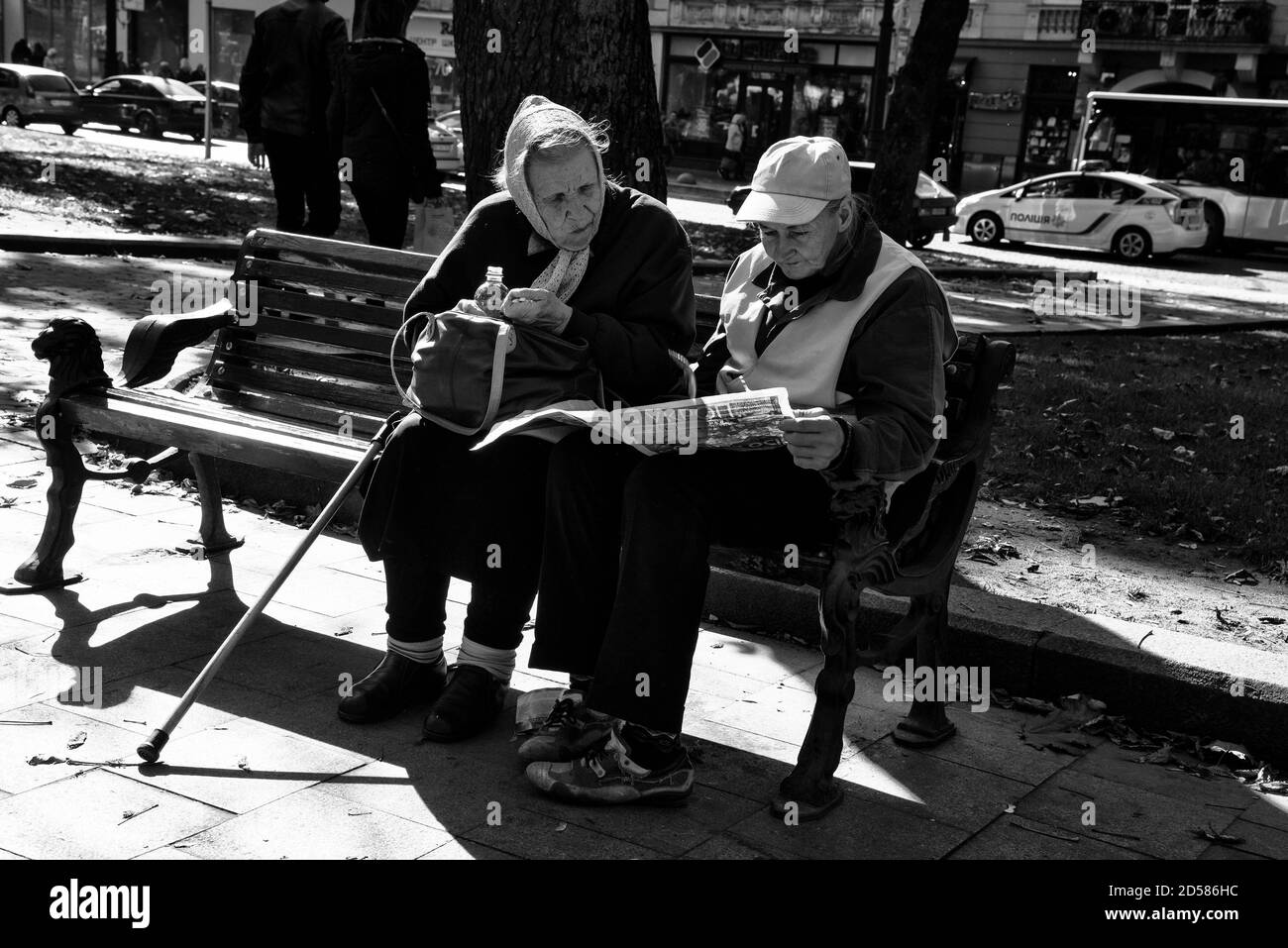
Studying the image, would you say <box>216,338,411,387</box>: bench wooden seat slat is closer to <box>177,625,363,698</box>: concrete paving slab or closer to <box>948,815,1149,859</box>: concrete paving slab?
<box>177,625,363,698</box>: concrete paving slab

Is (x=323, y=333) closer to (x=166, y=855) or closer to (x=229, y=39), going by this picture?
(x=166, y=855)

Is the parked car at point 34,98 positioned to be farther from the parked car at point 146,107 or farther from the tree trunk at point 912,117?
the tree trunk at point 912,117

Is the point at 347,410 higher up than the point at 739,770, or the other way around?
the point at 347,410

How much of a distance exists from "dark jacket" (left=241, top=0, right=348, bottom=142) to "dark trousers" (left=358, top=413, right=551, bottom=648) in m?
A: 5.61

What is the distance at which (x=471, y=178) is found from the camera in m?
5.54

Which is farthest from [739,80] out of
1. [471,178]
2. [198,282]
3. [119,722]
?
[119,722]

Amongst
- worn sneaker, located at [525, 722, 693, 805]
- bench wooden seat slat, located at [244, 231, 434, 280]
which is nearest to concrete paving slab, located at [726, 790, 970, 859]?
worn sneaker, located at [525, 722, 693, 805]

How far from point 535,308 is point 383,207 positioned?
5003mm

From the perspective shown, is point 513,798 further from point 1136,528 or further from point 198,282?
point 198,282

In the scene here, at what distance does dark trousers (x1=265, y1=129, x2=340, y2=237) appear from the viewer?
8.88 meters

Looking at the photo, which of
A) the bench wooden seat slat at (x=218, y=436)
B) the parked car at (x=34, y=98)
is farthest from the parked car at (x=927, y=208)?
the bench wooden seat slat at (x=218, y=436)
